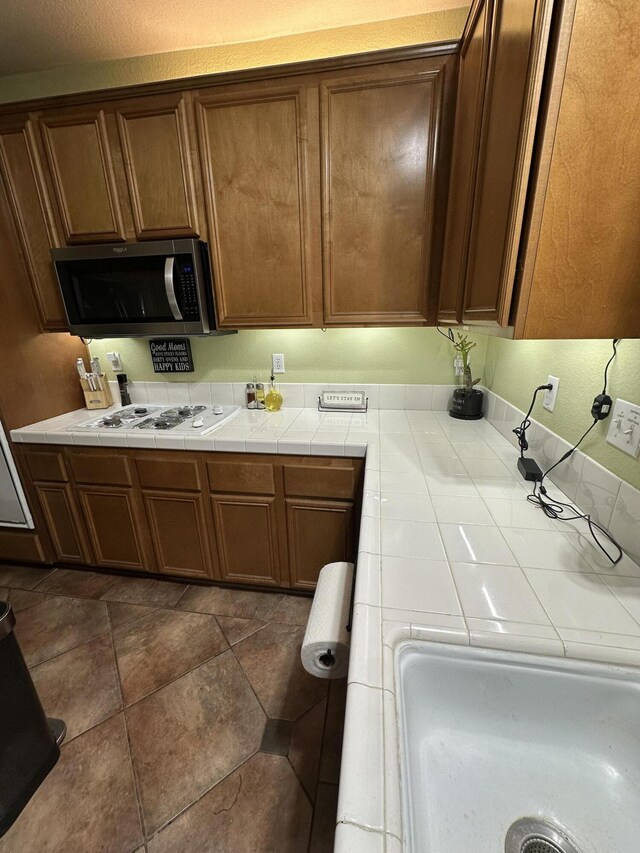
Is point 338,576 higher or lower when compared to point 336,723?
higher

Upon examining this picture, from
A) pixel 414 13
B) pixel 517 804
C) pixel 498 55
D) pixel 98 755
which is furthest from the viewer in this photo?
pixel 414 13

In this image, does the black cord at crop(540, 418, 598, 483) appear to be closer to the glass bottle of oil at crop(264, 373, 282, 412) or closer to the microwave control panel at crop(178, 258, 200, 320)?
the glass bottle of oil at crop(264, 373, 282, 412)

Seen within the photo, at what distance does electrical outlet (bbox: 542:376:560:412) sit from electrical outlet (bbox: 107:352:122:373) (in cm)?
235

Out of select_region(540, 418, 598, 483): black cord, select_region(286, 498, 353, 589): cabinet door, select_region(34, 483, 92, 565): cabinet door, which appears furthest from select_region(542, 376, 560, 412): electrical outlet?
select_region(34, 483, 92, 565): cabinet door

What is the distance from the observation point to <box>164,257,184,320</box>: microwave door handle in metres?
1.59

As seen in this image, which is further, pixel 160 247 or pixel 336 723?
pixel 160 247

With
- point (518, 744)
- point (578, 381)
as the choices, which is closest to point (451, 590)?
point (518, 744)

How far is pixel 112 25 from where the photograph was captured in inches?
61.5

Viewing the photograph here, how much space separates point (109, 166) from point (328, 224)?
3.51 feet

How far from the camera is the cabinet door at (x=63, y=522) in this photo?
74.7 inches

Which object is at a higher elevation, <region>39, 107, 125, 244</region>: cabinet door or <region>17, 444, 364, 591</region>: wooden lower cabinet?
<region>39, 107, 125, 244</region>: cabinet door

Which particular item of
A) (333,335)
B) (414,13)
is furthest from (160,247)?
(414,13)

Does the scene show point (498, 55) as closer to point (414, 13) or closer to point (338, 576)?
point (414, 13)

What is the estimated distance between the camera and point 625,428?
2.76 ft
